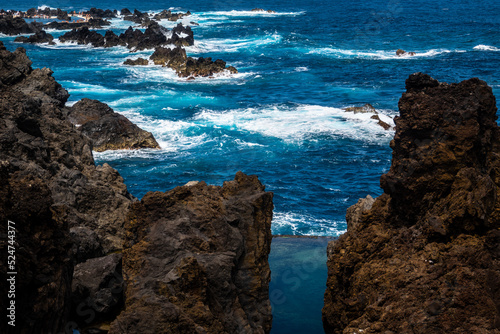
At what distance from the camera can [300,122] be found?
109 feet

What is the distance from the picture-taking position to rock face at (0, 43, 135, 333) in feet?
21.3

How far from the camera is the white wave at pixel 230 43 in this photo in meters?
61.9

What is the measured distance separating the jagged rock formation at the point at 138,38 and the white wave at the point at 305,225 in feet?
139

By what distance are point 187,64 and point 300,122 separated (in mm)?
17932

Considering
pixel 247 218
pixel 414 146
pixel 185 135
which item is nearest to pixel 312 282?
pixel 247 218

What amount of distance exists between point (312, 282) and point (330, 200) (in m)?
11.2

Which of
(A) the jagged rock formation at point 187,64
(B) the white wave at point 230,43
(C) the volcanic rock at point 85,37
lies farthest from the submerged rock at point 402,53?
(C) the volcanic rock at point 85,37

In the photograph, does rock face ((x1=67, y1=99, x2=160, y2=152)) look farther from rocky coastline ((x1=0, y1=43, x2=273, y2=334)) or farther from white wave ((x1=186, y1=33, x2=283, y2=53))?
white wave ((x1=186, y1=33, x2=283, y2=53))

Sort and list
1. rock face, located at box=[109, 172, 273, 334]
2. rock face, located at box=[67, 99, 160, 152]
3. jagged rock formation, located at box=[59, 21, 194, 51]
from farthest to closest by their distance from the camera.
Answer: jagged rock formation, located at box=[59, 21, 194, 51] < rock face, located at box=[67, 99, 160, 152] < rock face, located at box=[109, 172, 273, 334]

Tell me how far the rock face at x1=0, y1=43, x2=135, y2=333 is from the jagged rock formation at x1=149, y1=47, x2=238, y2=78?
25770 mm

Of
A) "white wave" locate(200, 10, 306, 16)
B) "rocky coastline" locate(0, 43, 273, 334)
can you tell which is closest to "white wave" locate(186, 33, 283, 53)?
"white wave" locate(200, 10, 306, 16)

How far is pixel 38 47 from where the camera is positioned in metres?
65.4

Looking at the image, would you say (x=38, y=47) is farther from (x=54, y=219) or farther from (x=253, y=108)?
(x=54, y=219)

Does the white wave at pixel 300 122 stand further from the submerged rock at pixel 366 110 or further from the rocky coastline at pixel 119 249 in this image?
the rocky coastline at pixel 119 249
